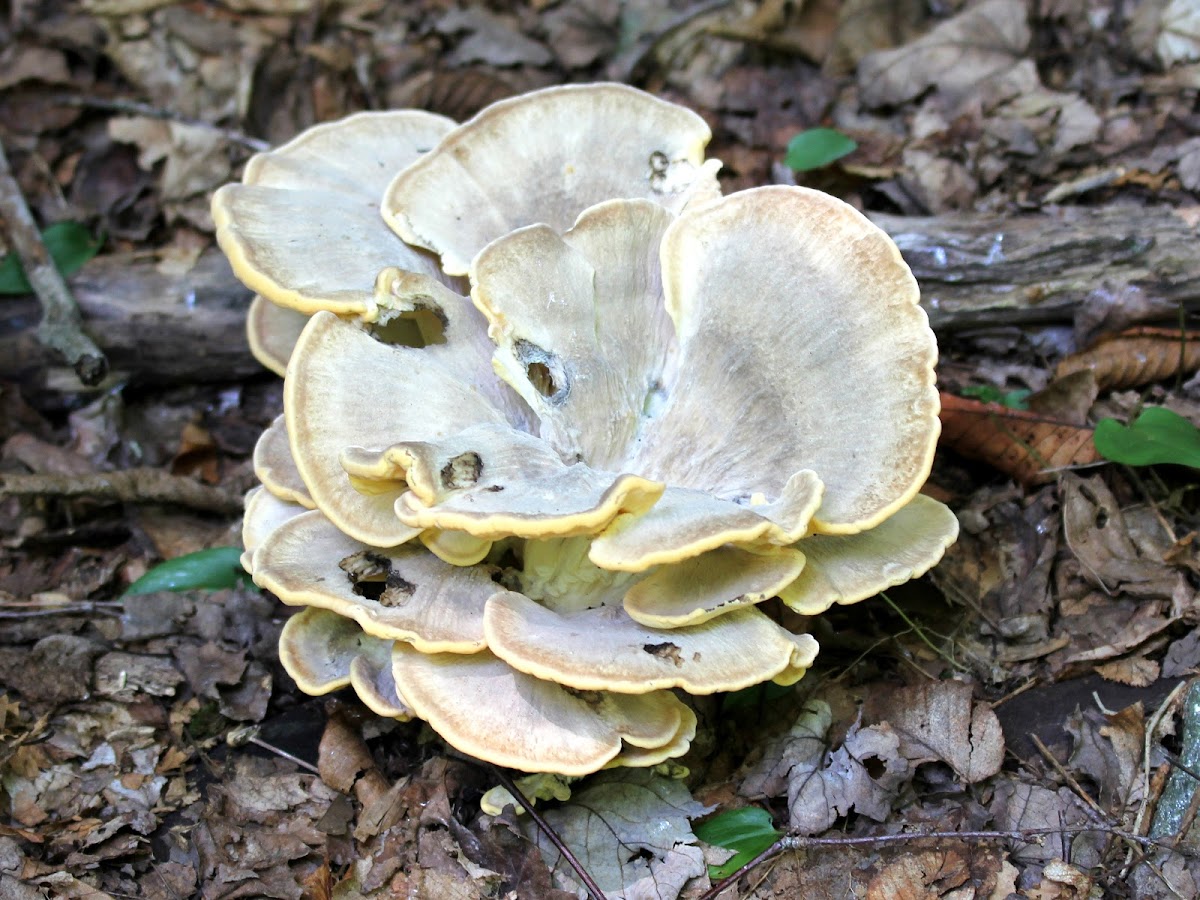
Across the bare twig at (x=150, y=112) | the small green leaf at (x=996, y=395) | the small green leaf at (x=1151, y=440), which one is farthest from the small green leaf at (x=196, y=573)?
the small green leaf at (x=1151, y=440)

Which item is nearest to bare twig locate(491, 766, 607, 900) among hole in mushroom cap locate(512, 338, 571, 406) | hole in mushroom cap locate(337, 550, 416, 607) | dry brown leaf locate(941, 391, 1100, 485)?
hole in mushroom cap locate(337, 550, 416, 607)

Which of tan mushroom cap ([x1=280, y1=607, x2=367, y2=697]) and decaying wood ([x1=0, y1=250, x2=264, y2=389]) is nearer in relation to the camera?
tan mushroom cap ([x1=280, y1=607, x2=367, y2=697])

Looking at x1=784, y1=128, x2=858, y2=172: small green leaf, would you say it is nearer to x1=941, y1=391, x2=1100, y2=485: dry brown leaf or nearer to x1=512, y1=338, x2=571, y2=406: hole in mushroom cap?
x1=941, y1=391, x2=1100, y2=485: dry brown leaf

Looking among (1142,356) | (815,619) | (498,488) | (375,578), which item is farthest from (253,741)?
Answer: (1142,356)

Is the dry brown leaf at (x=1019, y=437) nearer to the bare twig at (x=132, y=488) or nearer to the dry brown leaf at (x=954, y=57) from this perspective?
the dry brown leaf at (x=954, y=57)

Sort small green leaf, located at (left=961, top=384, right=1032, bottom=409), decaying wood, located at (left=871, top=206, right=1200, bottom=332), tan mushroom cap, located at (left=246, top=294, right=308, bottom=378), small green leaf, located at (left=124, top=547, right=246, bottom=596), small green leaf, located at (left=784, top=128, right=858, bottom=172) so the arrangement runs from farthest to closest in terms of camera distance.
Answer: small green leaf, located at (left=784, top=128, right=858, bottom=172) < decaying wood, located at (left=871, top=206, right=1200, bottom=332) < small green leaf, located at (left=961, top=384, right=1032, bottom=409) < small green leaf, located at (left=124, top=547, right=246, bottom=596) < tan mushroom cap, located at (left=246, top=294, right=308, bottom=378)

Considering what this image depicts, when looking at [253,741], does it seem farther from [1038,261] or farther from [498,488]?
[1038,261]
